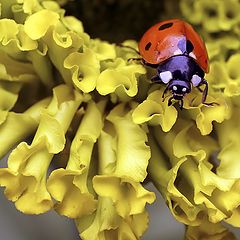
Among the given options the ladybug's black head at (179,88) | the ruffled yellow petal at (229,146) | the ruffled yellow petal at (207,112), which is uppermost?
the ladybug's black head at (179,88)

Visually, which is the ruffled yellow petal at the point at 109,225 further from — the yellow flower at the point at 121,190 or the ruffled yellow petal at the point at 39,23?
the ruffled yellow petal at the point at 39,23

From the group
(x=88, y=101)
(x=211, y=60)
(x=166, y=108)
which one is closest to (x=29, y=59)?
(x=88, y=101)

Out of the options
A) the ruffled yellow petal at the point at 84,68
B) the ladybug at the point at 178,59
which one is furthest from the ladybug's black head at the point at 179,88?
the ruffled yellow petal at the point at 84,68

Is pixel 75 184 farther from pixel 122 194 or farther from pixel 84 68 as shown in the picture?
pixel 84 68

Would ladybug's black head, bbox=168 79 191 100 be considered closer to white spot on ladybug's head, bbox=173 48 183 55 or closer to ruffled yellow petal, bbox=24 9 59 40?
white spot on ladybug's head, bbox=173 48 183 55

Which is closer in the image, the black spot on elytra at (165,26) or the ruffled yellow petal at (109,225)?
the ruffled yellow petal at (109,225)

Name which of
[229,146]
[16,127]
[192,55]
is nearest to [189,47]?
[192,55]

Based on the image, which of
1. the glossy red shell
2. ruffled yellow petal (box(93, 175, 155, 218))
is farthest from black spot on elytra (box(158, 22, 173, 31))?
ruffled yellow petal (box(93, 175, 155, 218))

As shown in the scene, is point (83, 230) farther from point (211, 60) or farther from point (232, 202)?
point (211, 60)
